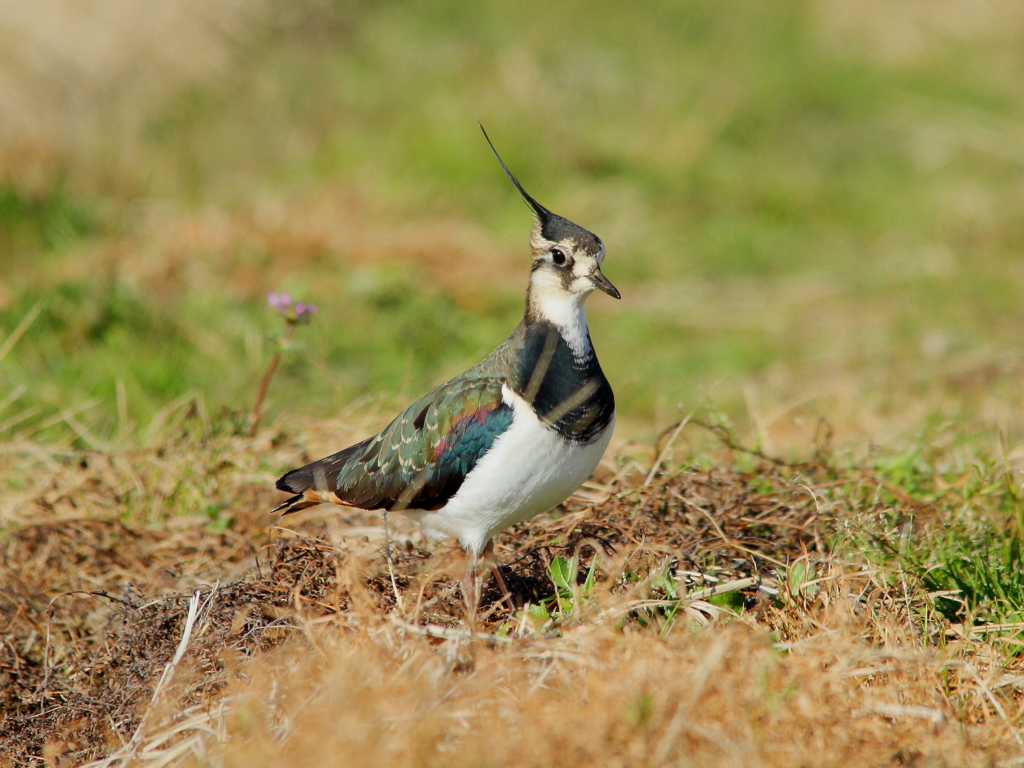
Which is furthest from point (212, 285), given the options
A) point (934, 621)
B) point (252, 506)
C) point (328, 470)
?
point (934, 621)

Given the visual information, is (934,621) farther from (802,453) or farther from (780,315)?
(780,315)

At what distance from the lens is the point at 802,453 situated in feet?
16.8

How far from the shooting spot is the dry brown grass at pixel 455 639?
249cm

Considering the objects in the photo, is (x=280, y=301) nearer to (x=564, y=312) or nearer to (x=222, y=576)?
(x=222, y=576)

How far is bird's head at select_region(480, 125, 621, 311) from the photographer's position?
3543 mm

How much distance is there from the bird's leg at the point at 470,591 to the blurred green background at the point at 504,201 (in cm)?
133

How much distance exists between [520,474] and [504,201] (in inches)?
223

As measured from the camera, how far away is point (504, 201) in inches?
341

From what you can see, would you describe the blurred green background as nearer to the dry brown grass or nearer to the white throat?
the dry brown grass

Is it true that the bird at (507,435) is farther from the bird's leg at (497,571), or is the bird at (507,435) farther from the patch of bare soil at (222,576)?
the patch of bare soil at (222,576)

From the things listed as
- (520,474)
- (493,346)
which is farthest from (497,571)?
(493,346)

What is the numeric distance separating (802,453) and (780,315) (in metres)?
2.49

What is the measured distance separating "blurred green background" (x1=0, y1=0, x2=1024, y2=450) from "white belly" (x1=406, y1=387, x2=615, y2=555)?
1291mm

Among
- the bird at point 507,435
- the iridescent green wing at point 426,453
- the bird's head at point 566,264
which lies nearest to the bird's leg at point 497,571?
the bird at point 507,435
